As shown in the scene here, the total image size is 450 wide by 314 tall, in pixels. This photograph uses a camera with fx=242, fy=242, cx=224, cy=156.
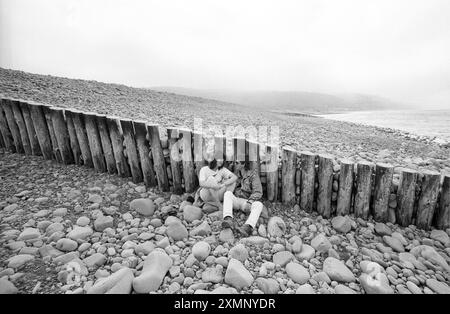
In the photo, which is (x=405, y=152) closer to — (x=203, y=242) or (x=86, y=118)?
(x=203, y=242)

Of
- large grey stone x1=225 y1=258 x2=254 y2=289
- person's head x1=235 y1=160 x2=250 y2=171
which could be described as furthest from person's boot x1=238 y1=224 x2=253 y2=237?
person's head x1=235 y1=160 x2=250 y2=171

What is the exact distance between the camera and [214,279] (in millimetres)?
2395

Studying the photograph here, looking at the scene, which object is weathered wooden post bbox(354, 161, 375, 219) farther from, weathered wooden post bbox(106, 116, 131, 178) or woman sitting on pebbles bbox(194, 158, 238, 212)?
weathered wooden post bbox(106, 116, 131, 178)

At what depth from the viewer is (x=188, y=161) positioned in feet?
12.8

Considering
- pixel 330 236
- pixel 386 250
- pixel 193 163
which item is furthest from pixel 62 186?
pixel 386 250

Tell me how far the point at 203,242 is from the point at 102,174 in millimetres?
2590

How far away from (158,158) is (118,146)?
0.83m

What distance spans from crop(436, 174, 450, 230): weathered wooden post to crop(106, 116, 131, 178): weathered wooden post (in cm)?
467

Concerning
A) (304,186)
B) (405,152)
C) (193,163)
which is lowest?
(405,152)

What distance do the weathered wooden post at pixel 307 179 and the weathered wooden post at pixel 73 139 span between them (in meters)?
4.03

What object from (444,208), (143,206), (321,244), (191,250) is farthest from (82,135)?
(444,208)

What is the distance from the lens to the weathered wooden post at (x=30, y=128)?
4812 millimetres

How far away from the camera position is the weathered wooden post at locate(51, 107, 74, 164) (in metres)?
4.55
